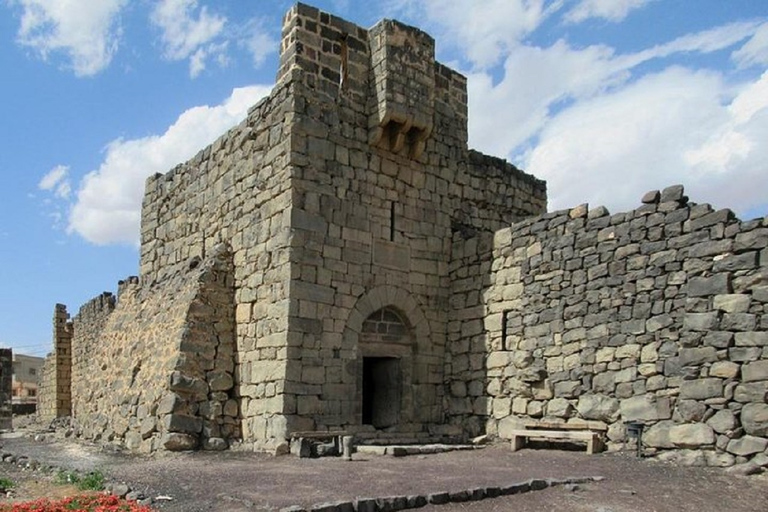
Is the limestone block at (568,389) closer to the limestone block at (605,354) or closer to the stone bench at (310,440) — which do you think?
the limestone block at (605,354)

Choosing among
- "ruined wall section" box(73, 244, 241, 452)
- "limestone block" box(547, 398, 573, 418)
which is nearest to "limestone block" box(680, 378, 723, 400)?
"limestone block" box(547, 398, 573, 418)

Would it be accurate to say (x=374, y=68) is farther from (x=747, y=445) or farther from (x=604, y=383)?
(x=747, y=445)

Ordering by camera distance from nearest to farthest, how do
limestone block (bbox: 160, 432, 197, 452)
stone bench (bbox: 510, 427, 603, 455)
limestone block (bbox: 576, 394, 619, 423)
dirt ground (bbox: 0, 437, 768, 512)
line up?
dirt ground (bbox: 0, 437, 768, 512), stone bench (bbox: 510, 427, 603, 455), limestone block (bbox: 576, 394, 619, 423), limestone block (bbox: 160, 432, 197, 452)

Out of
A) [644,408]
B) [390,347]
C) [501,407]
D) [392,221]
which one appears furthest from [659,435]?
[392,221]

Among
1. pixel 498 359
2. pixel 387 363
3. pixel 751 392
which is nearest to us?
pixel 751 392

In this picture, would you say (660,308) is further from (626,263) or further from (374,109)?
(374,109)

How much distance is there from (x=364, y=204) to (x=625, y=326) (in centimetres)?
472

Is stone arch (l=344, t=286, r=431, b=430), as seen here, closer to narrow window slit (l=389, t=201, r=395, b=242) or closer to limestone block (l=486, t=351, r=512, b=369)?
narrow window slit (l=389, t=201, r=395, b=242)

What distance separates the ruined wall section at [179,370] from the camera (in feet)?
40.0

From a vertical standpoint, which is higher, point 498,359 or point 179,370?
point 498,359

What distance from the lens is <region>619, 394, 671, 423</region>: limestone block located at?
33.5ft

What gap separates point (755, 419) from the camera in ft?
30.0

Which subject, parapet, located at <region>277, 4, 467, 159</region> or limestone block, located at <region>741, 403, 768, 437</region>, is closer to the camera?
limestone block, located at <region>741, 403, 768, 437</region>

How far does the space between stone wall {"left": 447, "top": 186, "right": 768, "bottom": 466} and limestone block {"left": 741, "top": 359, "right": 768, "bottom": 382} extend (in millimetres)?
12
